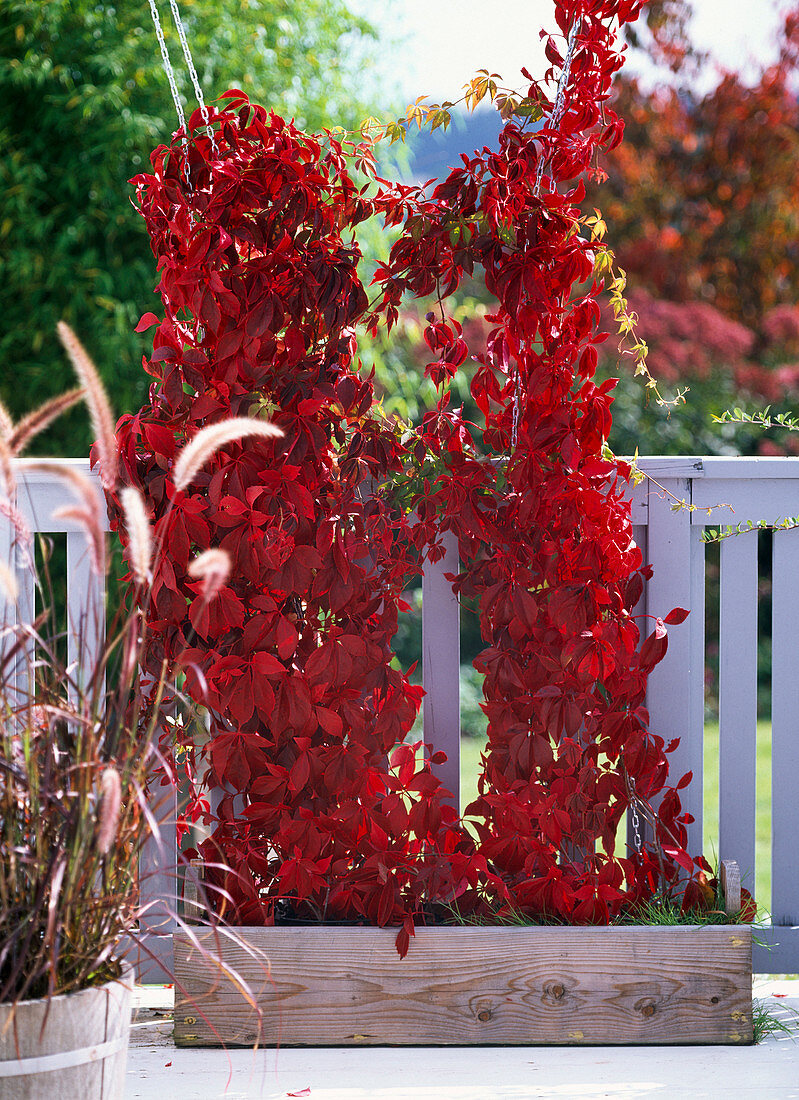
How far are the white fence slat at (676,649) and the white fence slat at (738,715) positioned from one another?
5 centimetres

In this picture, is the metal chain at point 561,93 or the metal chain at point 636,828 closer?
the metal chain at point 561,93

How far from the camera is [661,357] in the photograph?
5.91 metres

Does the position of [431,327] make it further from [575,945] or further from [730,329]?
[730,329]

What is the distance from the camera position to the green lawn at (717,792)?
3.57 m

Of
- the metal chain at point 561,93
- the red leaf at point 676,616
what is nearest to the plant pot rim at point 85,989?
the red leaf at point 676,616

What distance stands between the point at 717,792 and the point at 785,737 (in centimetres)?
249

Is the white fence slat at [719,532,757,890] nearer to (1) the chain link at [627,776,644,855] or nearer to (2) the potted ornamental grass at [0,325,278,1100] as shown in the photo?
(1) the chain link at [627,776,644,855]

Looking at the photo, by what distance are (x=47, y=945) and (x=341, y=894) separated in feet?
2.16

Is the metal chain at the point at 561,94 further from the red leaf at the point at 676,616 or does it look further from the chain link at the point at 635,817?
the chain link at the point at 635,817

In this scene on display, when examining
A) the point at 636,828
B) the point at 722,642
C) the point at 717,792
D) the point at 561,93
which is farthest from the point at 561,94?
the point at 717,792

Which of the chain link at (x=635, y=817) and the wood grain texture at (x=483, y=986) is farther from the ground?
the chain link at (x=635, y=817)

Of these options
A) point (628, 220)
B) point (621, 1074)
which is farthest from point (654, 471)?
point (628, 220)

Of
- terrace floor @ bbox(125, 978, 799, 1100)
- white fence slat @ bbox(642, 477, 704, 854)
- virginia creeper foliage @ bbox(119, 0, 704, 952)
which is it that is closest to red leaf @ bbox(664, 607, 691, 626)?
virginia creeper foliage @ bbox(119, 0, 704, 952)

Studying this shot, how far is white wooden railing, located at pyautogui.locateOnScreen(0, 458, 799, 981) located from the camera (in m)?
1.74
